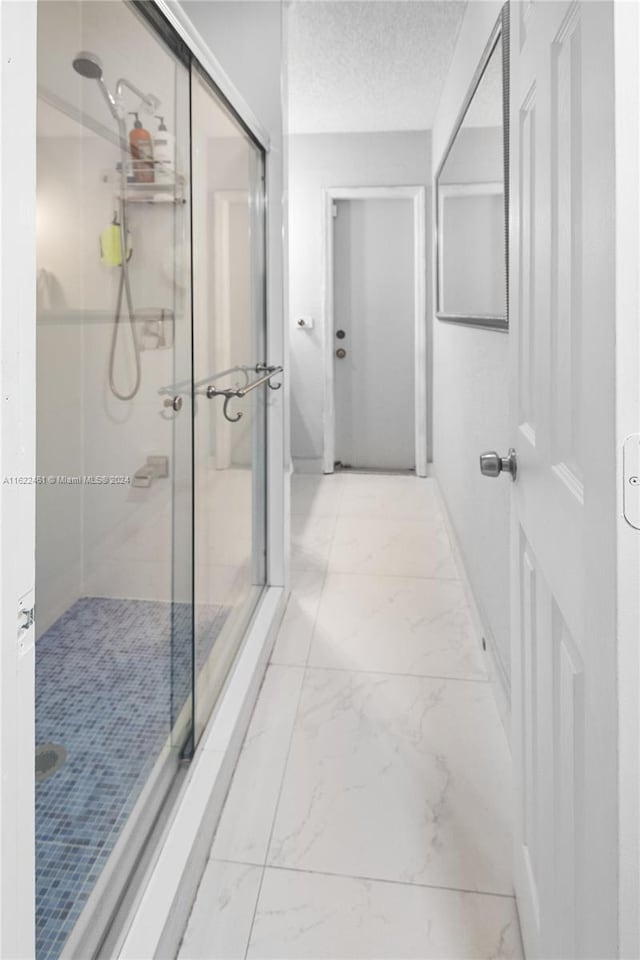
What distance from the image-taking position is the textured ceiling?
291 cm

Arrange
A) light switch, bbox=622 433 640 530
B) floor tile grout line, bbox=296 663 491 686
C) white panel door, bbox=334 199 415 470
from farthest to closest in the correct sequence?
white panel door, bbox=334 199 415 470 < floor tile grout line, bbox=296 663 491 686 < light switch, bbox=622 433 640 530

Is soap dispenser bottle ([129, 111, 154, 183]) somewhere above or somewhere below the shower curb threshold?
above

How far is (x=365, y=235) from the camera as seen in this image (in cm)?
493

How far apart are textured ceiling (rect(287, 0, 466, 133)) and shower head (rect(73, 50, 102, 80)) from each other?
68.4 inches

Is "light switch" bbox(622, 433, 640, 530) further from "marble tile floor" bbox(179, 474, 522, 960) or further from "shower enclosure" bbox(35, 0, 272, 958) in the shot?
"marble tile floor" bbox(179, 474, 522, 960)

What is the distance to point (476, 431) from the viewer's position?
2.57 metres

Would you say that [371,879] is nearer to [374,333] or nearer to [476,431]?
[476,431]

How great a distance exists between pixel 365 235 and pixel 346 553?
8.99 ft

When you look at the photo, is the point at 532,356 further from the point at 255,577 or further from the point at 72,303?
the point at 255,577

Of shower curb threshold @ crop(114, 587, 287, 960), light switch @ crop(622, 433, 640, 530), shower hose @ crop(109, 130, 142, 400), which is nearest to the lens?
light switch @ crop(622, 433, 640, 530)

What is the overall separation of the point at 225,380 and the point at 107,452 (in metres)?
0.74

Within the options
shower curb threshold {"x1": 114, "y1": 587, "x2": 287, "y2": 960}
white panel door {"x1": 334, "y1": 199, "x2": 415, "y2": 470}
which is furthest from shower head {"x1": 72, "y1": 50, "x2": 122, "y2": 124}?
white panel door {"x1": 334, "y1": 199, "x2": 415, "y2": 470}

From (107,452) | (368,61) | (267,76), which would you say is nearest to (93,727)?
(107,452)

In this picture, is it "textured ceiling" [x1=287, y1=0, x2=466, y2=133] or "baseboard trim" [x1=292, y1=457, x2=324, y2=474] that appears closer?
"textured ceiling" [x1=287, y1=0, x2=466, y2=133]
